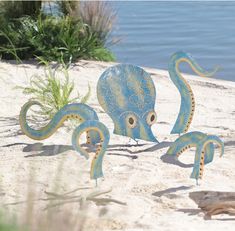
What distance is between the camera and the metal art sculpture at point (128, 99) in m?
6.28

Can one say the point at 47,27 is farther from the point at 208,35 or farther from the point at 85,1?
the point at 208,35

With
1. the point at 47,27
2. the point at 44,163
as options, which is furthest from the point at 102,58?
the point at 44,163

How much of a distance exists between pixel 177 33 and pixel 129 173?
1099cm

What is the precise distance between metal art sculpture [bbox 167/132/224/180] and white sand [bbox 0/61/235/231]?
3.2 inches

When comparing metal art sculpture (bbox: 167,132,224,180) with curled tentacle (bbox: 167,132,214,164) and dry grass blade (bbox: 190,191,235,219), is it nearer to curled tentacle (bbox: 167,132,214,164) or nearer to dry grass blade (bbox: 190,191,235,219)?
curled tentacle (bbox: 167,132,214,164)

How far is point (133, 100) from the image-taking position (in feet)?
20.8

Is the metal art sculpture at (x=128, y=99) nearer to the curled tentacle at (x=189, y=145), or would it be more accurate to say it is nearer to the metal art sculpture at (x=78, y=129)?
the metal art sculpture at (x=78, y=129)

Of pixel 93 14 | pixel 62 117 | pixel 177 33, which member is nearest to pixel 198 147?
pixel 62 117

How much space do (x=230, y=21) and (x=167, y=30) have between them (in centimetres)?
225

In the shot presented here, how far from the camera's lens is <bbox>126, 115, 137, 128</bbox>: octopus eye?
250 inches

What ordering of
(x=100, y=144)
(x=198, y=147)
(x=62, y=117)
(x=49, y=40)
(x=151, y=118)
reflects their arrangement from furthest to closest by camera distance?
(x=49, y=40) → (x=151, y=118) → (x=62, y=117) → (x=198, y=147) → (x=100, y=144)

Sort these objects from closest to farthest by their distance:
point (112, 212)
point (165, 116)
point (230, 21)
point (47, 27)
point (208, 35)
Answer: point (112, 212)
point (165, 116)
point (47, 27)
point (208, 35)
point (230, 21)

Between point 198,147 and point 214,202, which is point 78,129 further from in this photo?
point 214,202

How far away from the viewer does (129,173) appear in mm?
5469
